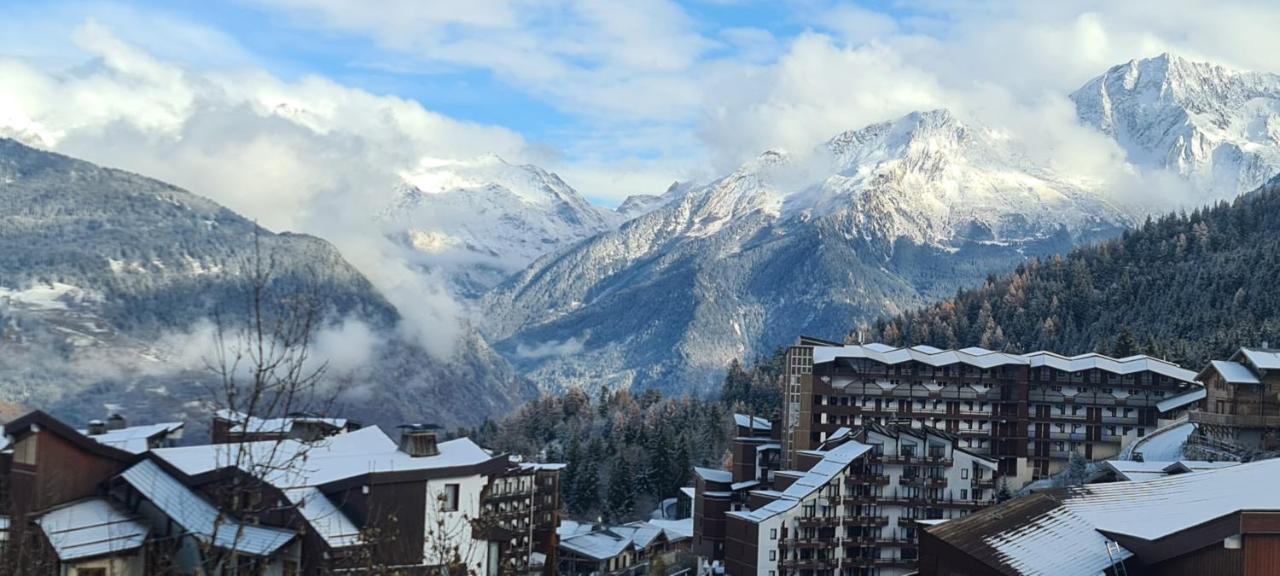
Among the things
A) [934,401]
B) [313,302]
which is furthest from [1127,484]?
[934,401]

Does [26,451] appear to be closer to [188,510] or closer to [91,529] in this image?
[91,529]

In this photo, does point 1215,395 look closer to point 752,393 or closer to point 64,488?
point 64,488

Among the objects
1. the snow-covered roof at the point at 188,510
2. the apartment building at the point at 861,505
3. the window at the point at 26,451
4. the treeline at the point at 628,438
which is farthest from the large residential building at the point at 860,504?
the window at the point at 26,451

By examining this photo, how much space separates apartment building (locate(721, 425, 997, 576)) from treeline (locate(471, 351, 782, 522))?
31.1 meters

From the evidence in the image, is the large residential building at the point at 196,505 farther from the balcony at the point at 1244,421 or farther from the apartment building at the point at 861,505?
the balcony at the point at 1244,421

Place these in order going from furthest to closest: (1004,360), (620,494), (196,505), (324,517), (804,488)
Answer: (620,494) → (1004,360) → (804,488) → (324,517) → (196,505)

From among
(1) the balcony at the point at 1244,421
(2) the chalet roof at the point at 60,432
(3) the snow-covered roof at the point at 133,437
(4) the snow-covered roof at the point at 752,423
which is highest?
(2) the chalet roof at the point at 60,432

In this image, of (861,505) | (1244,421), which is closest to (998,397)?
(861,505)

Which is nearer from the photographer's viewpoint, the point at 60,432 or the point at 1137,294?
the point at 60,432

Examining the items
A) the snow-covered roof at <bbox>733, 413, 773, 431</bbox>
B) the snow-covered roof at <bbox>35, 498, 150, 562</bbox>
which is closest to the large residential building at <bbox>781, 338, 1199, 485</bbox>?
the snow-covered roof at <bbox>733, 413, 773, 431</bbox>

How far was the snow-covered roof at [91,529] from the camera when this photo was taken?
85.2ft

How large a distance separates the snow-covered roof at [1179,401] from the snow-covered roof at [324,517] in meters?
69.2

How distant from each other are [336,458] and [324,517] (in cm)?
433

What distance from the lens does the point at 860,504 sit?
236 ft
